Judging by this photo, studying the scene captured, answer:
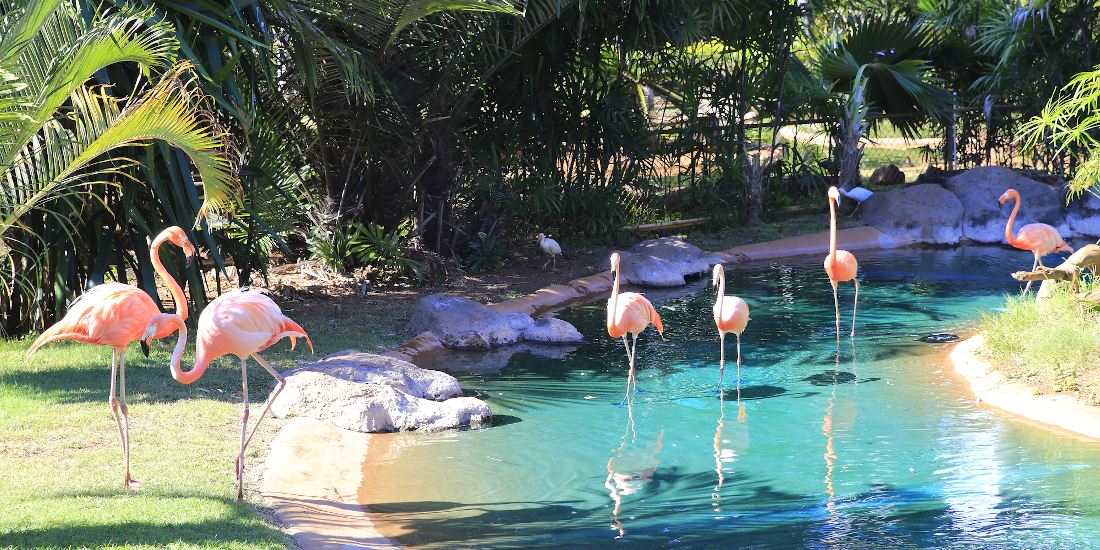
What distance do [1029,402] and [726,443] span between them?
6.55 feet

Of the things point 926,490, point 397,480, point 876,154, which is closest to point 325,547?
point 397,480

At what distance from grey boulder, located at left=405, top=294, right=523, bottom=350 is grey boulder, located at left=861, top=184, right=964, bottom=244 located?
712cm

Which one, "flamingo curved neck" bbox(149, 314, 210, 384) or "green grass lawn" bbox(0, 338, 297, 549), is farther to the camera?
"flamingo curved neck" bbox(149, 314, 210, 384)

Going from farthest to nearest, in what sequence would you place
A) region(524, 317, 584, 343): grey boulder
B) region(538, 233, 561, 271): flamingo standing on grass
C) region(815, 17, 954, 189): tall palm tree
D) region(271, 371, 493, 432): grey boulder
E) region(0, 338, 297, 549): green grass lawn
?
region(815, 17, 954, 189): tall palm tree < region(538, 233, 561, 271): flamingo standing on grass < region(524, 317, 584, 343): grey boulder < region(271, 371, 493, 432): grey boulder < region(0, 338, 297, 549): green grass lawn

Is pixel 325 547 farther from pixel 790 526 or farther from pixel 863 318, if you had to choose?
pixel 863 318

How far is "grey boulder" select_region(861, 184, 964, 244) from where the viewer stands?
1234 cm

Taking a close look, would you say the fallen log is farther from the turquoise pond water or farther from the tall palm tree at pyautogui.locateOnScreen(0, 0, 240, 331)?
the tall palm tree at pyautogui.locateOnScreen(0, 0, 240, 331)

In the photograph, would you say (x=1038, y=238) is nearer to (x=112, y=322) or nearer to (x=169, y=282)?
(x=169, y=282)

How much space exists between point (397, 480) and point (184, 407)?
1522 mm

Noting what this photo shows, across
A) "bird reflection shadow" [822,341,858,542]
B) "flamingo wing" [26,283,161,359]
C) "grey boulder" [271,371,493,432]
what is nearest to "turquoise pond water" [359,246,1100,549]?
"bird reflection shadow" [822,341,858,542]

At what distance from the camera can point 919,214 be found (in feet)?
40.8

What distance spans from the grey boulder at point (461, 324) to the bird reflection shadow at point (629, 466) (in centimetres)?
227

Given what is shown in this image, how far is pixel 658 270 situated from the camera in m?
9.90

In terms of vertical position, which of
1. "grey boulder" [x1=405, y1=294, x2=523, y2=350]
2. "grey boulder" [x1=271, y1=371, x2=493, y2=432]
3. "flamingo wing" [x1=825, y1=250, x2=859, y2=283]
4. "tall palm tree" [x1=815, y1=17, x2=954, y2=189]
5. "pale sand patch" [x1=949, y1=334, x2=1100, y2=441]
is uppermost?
"tall palm tree" [x1=815, y1=17, x2=954, y2=189]
